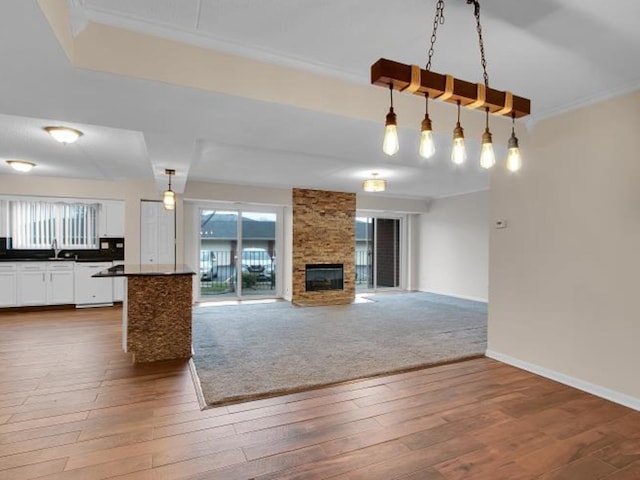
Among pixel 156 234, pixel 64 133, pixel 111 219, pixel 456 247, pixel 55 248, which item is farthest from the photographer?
pixel 456 247

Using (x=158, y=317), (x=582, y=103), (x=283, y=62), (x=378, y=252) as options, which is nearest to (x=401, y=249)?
(x=378, y=252)

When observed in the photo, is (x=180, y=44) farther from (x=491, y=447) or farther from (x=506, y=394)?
(x=506, y=394)

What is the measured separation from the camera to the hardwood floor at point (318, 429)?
1.99 m

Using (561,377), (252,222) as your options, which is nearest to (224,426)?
(561,377)

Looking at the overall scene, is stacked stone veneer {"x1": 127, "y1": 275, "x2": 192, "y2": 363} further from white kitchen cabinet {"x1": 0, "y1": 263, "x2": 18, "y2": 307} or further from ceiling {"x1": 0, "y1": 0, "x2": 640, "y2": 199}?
white kitchen cabinet {"x1": 0, "y1": 263, "x2": 18, "y2": 307}

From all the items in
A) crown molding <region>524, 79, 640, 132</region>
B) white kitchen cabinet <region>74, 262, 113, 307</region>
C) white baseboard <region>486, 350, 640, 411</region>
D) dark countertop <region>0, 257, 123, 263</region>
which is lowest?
white baseboard <region>486, 350, 640, 411</region>

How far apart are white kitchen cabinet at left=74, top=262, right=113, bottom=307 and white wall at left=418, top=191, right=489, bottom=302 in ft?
24.4

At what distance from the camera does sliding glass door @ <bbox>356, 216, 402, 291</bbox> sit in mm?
9547

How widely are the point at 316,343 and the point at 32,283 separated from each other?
216 inches

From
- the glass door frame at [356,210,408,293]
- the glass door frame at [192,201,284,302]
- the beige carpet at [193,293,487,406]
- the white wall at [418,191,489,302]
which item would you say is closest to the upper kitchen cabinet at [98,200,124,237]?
the glass door frame at [192,201,284,302]

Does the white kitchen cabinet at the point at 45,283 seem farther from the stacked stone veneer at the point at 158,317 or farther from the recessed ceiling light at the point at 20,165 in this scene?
the stacked stone veneer at the point at 158,317

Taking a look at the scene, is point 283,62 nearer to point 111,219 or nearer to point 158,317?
point 158,317

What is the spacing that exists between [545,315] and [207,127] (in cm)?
356

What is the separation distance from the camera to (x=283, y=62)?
2.41 metres
